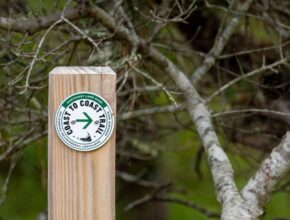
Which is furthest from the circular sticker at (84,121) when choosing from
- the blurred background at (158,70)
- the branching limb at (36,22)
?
the branching limb at (36,22)

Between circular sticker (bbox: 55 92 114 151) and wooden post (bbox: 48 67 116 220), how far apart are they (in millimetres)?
12

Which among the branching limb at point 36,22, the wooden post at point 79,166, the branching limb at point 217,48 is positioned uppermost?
the branching limb at point 217,48

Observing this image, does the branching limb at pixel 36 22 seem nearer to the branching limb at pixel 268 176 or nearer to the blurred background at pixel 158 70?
the blurred background at pixel 158 70

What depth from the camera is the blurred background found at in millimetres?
2568

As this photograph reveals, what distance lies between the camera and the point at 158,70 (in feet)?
10.6

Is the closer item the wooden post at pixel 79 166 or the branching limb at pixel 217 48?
the wooden post at pixel 79 166

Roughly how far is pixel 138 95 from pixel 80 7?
71 centimetres

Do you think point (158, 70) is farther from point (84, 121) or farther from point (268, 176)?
point (84, 121)

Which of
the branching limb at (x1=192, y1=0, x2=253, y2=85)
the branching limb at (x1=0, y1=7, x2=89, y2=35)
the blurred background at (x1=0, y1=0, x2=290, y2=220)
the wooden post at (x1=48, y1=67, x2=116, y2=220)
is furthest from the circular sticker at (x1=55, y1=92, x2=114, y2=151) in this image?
the branching limb at (x1=192, y1=0, x2=253, y2=85)

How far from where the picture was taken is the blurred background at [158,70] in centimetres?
257

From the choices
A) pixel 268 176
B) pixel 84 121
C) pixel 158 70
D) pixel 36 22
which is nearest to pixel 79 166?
pixel 84 121

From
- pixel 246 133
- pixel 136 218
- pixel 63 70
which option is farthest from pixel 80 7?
pixel 136 218

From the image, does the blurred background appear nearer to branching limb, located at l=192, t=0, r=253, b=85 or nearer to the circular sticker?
Answer: branching limb, located at l=192, t=0, r=253, b=85

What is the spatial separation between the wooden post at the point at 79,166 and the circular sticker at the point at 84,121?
0.01m
